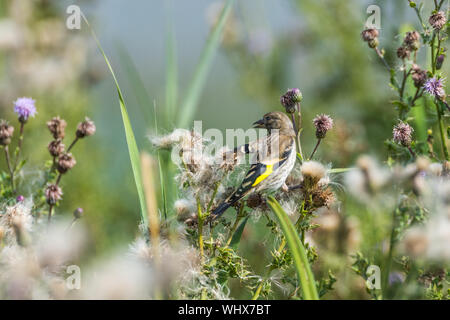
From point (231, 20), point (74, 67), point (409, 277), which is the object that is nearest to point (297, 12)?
point (231, 20)

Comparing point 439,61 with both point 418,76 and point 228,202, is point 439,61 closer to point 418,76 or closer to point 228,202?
point 418,76

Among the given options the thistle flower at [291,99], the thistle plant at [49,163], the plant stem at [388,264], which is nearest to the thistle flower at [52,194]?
the thistle plant at [49,163]

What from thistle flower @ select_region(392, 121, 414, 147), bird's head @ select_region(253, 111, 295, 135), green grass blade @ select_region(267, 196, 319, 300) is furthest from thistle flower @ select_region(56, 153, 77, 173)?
thistle flower @ select_region(392, 121, 414, 147)

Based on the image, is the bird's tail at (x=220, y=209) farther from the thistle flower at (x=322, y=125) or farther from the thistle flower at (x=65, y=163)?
the thistle flower at (x=65, y=163)

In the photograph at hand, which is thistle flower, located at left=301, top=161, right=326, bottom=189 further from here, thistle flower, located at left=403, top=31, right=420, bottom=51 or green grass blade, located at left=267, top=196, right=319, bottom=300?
thistle flower, located at left=403, top=31, right=420, bottom=51

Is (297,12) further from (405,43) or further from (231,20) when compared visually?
(405,43)
